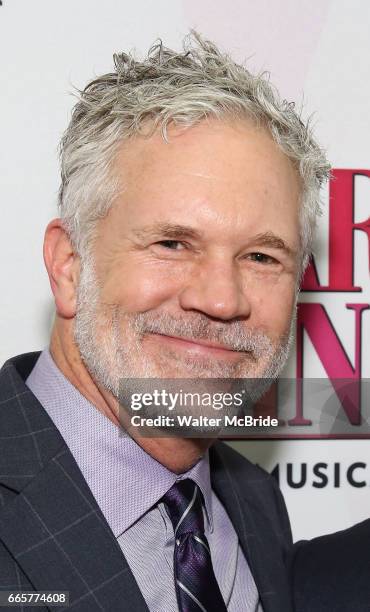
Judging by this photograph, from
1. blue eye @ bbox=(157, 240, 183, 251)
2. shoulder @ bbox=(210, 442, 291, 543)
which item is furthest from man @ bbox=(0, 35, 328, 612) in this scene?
shoulder @ bbox=(210, 442, 291, 543)

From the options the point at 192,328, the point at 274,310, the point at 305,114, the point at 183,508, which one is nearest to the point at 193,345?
the point at 192,328

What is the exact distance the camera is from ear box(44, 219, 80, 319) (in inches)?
46.6

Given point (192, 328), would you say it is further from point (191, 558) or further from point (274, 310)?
point (191, 558)

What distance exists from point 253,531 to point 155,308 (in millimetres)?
449

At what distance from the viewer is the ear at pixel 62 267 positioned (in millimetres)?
1183

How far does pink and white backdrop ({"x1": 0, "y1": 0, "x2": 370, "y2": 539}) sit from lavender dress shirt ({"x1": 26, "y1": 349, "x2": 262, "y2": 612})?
0.33 metres

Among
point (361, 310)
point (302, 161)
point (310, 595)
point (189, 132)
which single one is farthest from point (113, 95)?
point (310, 595)

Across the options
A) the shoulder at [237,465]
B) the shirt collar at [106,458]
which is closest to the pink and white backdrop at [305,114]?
the shoulder at [237,465]

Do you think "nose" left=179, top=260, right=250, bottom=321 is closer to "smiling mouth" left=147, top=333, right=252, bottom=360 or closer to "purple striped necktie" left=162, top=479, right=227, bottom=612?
"smiling mouth" left=147, top=333, right=252, bottom=360

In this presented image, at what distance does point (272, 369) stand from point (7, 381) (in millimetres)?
395

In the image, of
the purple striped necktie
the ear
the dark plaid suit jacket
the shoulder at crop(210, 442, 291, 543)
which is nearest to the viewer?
the dark plaid suit jacket

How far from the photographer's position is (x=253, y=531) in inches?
50.8

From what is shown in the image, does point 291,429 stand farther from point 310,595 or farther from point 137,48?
point 137,48

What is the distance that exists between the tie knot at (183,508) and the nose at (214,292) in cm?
28
